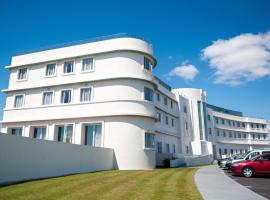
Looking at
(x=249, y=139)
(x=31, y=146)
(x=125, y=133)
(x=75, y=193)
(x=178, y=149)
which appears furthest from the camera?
(x=249, y=139)

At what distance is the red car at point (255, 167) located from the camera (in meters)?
17.1

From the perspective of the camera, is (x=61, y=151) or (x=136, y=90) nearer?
(x=61, y=151)

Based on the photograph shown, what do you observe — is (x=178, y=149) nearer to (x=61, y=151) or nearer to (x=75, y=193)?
(x=61, y=151)

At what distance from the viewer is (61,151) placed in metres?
17.3

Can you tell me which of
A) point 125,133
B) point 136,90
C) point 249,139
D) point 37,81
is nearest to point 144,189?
point 125,133

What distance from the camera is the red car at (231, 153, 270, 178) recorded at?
17109 millimetres

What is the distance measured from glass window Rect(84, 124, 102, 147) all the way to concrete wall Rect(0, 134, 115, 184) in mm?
3046

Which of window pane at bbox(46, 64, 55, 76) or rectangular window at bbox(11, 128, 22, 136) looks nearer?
rectangular window at bbox(11, 128, 22, 136)

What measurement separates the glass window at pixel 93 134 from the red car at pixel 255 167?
13051 millimetres

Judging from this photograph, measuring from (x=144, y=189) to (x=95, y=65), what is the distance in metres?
17.7

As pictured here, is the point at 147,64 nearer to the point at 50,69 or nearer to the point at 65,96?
the point at 65,96

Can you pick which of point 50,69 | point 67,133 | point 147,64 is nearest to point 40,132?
point 67,133

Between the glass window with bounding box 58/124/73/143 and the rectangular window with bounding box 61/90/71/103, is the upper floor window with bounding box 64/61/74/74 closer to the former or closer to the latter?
the rectangular window with bounding box 61/90/71/103

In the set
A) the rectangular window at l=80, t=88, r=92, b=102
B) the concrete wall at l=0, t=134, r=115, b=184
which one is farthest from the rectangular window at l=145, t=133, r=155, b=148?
the rectangular window at l=80, t=88, r=92, b=102
